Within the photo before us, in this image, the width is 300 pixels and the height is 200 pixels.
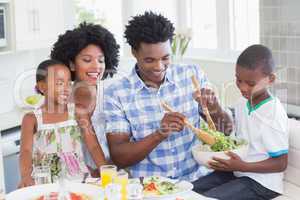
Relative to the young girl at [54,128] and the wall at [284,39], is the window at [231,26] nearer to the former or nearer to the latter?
the wall at [284,39]

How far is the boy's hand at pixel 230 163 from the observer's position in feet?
5.72

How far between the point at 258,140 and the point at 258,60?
313 mm

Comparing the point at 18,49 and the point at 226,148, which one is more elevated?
the point at 18,49

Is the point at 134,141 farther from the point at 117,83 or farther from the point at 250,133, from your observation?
the point at 250,133

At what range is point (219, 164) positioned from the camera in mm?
1753

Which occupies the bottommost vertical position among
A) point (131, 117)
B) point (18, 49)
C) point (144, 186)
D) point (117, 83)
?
point (144, 186)

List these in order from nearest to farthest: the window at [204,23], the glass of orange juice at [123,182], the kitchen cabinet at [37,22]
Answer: the glass of orange juice at [123,182], the kitchen cabinet at [37,22], the window at [204,23]

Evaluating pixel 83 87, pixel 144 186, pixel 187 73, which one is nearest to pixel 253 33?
pixel 187 73

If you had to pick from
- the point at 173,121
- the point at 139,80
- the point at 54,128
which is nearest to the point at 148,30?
the point at 139,80

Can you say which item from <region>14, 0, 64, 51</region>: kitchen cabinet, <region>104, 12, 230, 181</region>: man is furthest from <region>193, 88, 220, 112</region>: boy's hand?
<region>14, 0, 64, 51</region>: kitchen cabinet

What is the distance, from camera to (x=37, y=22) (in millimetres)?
3365

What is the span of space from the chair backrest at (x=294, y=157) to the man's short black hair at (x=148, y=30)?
646 millimetres

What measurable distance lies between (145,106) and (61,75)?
364 millimetres

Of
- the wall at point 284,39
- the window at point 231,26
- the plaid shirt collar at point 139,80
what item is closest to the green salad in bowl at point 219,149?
the plaid shirt collar at point 139,80
